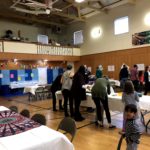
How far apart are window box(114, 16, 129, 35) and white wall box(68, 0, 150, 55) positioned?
23cm

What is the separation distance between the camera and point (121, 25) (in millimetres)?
11578

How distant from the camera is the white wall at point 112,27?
10.5 meters

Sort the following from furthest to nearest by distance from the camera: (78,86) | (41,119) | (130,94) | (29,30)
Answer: (29,30) → (78,86) → (130,94) → (41,119)

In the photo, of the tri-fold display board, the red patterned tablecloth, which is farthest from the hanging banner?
the red patterned tablecloth

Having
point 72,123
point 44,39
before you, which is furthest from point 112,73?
point 72,123

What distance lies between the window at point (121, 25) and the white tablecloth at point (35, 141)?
34.1ft

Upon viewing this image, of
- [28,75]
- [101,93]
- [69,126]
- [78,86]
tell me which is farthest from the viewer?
[28,75]

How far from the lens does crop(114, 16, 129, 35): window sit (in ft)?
37.0

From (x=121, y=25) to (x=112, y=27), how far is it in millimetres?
637

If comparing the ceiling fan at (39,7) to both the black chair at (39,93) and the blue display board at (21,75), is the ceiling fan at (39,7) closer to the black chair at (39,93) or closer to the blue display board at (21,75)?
the black chair at (39,93)

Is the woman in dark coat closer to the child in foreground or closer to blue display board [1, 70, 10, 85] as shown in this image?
the child in foreground

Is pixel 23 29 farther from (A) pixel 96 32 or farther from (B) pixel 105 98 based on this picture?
(B) pixel 105 98

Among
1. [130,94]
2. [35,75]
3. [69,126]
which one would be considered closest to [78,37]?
[35,75]

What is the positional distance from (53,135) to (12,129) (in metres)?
0.56
